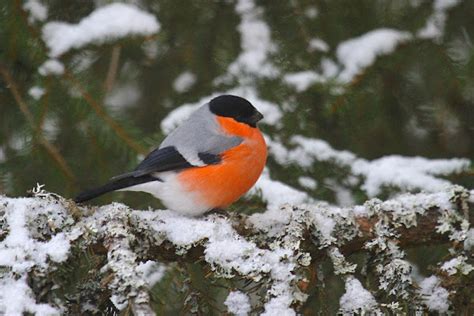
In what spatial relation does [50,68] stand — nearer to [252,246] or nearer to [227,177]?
[227,177]

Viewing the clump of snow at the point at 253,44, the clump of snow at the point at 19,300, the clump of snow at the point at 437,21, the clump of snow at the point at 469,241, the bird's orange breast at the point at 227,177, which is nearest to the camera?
the clump of snow at the point at 19,300

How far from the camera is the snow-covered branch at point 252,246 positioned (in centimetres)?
164

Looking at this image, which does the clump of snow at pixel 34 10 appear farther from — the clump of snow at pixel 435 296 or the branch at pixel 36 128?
the clump of snow at pixel 435 296

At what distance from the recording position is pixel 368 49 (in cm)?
327

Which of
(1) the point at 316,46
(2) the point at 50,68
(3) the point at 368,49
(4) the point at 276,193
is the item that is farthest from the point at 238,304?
(1) the point at 316,46

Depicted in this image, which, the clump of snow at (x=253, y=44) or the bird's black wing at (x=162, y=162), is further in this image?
the clump of snow at (x=253, y=44)

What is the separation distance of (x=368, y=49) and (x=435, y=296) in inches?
56.3

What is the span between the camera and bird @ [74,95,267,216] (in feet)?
9.27

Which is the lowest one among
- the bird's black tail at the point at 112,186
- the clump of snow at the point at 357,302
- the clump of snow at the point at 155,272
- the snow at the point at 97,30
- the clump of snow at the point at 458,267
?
the clump of snow at the point at 155,272

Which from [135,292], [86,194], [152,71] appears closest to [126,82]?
[152,71]

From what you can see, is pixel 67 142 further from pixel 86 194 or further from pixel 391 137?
pixel 391 137

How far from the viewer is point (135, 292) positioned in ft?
5.16

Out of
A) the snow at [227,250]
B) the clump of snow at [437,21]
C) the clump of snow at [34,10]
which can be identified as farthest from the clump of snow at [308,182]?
the clump of snow at [34,10]

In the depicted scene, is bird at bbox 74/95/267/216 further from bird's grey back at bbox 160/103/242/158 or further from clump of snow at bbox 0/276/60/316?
clump of snow at bbox 0/276/60/316
